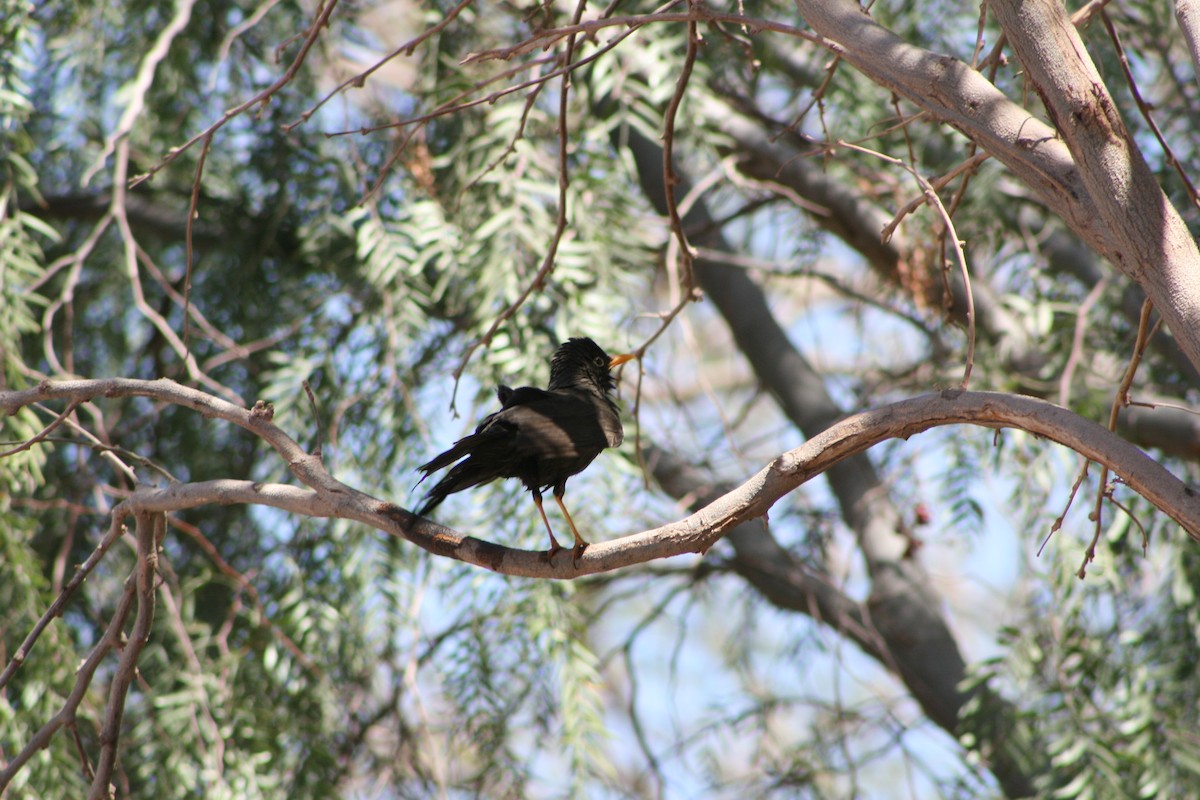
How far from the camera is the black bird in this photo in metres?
2.78

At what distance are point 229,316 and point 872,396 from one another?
3.23 metres

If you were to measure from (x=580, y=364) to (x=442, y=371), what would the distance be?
33.8 inches

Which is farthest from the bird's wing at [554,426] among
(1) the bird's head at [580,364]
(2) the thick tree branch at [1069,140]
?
(2) the thick tree branch at [1069,140]

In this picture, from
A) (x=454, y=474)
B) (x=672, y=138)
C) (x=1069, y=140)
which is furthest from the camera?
(x=672, y=138)

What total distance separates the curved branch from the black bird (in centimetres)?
8

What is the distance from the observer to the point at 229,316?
211 inches

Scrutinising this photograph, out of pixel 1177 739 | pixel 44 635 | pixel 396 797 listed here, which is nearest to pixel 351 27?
pixel 44 635

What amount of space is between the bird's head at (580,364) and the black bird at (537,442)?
5 cm

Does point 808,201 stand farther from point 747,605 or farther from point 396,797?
point 396,797

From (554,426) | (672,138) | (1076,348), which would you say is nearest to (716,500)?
(554,426)

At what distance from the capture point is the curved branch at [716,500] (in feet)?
6.78

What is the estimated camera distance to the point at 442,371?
15.2 feet

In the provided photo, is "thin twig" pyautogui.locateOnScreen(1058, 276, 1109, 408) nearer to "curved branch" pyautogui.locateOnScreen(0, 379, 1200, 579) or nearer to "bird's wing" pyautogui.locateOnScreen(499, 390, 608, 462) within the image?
"bird's wing" pyautogui.locateOnScreen(499, 390, 608, 462)

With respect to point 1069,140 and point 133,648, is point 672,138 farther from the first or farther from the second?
point 133,648
